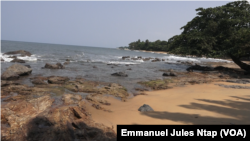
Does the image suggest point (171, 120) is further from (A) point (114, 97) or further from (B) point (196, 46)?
(B) point (196, 46)

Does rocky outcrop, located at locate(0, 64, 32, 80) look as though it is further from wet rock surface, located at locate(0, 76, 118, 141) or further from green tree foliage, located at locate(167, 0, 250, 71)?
green tree foliage, located at locate(167, 0, 250, 71)

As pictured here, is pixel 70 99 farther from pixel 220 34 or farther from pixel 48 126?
pixel 220 34

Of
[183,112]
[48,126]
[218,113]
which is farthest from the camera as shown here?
[183,112]

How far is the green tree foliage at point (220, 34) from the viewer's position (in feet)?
52.4

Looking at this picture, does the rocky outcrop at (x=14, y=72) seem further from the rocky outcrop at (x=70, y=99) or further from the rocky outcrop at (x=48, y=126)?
the rocky outcrop at (x=48, y=126)

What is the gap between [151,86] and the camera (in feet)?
32.3

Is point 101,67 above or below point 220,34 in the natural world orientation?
below

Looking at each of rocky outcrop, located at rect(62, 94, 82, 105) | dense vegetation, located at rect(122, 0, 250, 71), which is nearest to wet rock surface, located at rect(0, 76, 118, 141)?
rocky outcrop, located at rect(62, 94, 82, 105)

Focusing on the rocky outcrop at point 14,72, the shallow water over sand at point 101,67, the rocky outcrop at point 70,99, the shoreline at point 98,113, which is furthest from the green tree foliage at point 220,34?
the rocky outcrop at point 14,72

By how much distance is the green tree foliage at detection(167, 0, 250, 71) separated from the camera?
1597cm

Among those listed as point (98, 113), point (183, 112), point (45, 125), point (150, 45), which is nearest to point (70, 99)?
point (98, 113)

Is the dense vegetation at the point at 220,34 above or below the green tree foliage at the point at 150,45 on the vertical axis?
below

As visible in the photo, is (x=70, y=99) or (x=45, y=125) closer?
(x=45, y=125)

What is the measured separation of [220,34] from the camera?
17.3m
